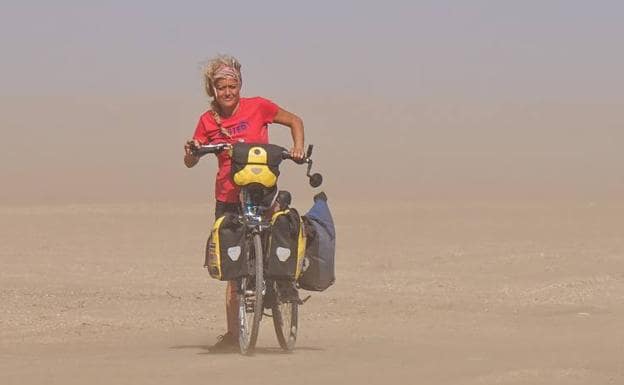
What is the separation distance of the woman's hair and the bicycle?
498 millimetres

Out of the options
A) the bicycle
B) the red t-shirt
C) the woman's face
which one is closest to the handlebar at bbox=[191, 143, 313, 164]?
the bicycle

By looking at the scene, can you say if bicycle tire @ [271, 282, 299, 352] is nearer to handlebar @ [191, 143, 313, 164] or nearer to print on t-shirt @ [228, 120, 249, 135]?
handlebar @ [191, 143, 313, 164]

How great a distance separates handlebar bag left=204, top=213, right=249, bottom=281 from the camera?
9.65 m

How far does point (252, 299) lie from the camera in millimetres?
9820

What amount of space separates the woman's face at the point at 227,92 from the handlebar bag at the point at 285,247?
74cm

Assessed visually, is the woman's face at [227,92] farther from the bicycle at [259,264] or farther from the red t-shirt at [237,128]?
the bicycle at [259,264]

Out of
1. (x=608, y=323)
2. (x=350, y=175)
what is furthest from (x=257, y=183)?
(x=350, y=175)

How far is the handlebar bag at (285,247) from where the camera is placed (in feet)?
31.7

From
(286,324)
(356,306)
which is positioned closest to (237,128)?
(286,324)

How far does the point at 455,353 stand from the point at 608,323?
2318 mm

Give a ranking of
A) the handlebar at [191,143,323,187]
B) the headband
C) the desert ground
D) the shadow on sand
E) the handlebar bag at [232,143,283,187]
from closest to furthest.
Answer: the desert ground, the handlebar bag at [232,143,283,187], the handlebar at [191,143,323,187], the shadow on sand, the headband

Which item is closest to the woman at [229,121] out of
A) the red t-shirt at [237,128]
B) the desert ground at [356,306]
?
the red t-shirt at [237,128]

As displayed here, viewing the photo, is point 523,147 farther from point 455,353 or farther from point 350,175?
point 455,353

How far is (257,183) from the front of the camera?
9680 millimetres
